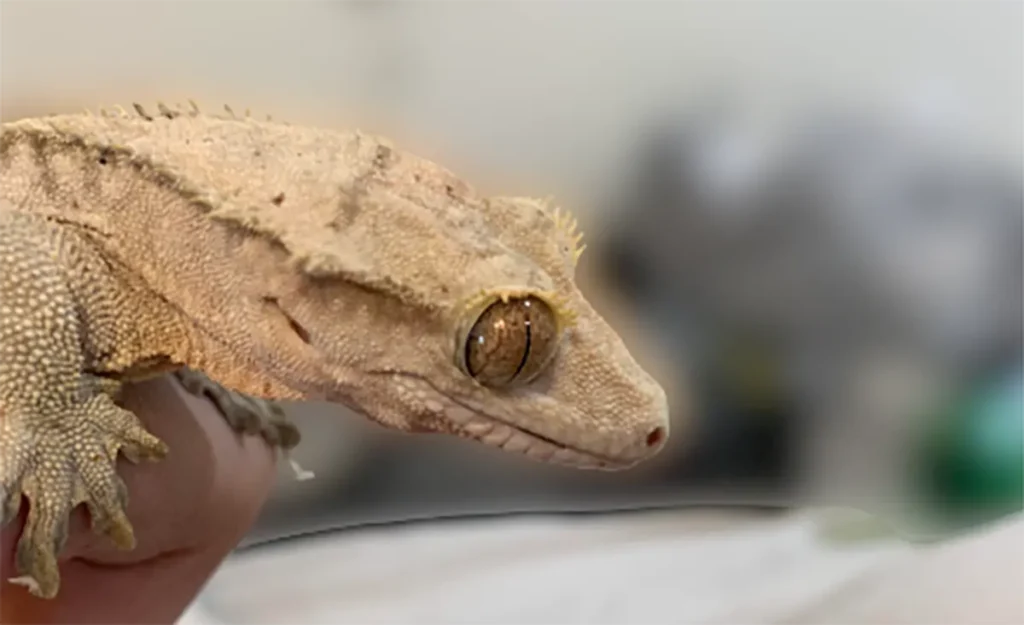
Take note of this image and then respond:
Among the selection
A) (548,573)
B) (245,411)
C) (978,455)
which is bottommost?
(245,411)

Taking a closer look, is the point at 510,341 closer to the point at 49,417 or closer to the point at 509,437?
the point at 509,437

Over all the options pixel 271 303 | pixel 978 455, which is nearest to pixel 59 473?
pixel 271 303

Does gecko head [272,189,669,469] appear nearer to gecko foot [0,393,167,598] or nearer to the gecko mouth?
the gecko mouth

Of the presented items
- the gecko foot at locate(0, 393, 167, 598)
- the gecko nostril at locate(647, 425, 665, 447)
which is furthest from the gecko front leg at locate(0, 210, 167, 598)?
the gecko nostril at locate(647, 425, 665, 447)

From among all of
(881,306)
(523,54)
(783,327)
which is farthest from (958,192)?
(523,54)

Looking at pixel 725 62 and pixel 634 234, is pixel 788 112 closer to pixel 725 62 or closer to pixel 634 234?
pixel 725 62

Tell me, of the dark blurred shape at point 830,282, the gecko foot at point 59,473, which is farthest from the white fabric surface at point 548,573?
the gecko foot at point 59,473
